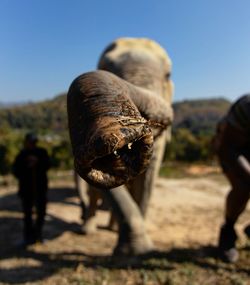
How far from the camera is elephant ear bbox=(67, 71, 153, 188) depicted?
99 cm

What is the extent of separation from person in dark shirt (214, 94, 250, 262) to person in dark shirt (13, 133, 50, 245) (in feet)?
5.38

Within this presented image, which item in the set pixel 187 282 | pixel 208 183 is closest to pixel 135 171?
pixel 187 282

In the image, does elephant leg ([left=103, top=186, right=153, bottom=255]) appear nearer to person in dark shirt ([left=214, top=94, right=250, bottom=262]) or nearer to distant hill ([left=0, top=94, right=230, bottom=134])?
person in dark shirt ([left=214, top=94, right=250, bottom=262])

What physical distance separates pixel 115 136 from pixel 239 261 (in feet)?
9.61

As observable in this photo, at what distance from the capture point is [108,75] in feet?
4.40

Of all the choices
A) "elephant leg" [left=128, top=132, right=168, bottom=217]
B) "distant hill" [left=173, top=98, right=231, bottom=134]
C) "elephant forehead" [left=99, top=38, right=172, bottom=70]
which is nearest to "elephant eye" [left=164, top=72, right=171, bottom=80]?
"elephant forehead" [left=99, top=38, right=172, bottom=70]

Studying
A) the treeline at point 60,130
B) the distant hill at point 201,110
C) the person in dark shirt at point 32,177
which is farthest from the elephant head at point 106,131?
the distant hill at point 201,110

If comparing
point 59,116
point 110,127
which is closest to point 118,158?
point 110,127

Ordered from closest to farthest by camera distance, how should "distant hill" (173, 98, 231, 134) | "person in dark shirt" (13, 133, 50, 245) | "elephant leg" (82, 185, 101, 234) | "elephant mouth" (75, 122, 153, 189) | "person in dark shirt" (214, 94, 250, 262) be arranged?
"elephant mouth" (75, 122, 153, 189) < "person in dark shirt" (214, 94, 250, 262) < "person in dark shirt" (13, 133, 50, 245) < "elephant leg" (82, 185, 101, 234) < "distant hill" (173, 98, 231, 134)

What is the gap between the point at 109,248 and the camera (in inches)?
162

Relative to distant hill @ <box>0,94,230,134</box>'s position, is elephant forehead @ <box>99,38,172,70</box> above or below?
above

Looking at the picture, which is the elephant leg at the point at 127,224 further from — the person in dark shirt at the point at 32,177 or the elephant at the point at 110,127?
the elephant at the point at 110,127

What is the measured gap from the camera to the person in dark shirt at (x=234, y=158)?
124 inches

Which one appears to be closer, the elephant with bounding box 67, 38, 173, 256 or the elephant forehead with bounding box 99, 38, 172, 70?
the elephant with bounding box 67, 38, 173, 256
